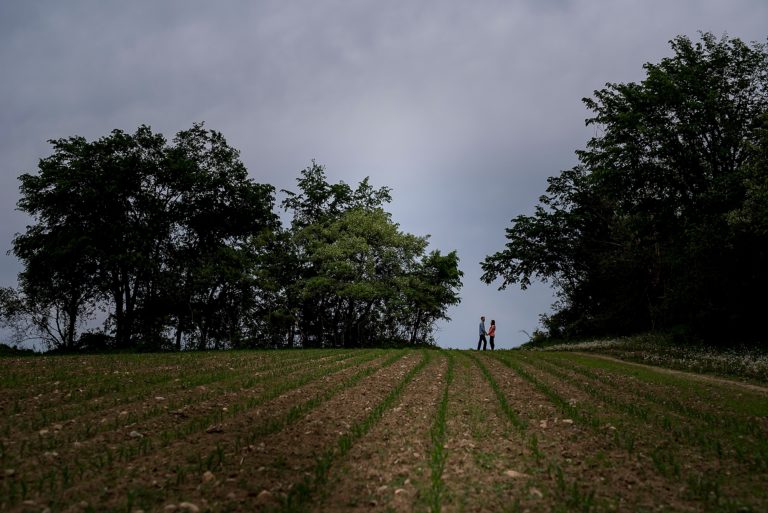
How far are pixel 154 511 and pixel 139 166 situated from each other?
39731mm

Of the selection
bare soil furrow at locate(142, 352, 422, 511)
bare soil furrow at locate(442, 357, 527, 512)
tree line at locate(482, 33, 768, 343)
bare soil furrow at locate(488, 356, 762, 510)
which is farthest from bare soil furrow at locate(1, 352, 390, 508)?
tree line at locate(482, 33, 768, 343)

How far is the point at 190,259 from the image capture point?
4059 cm

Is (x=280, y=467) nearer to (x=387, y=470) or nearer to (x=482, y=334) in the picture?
(x=387, y=470)

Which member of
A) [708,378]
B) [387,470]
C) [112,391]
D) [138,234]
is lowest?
[708,378]

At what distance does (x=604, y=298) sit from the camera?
42.0 metres

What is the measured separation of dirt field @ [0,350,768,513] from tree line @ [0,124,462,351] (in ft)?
84.2

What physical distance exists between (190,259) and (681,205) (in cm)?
4208

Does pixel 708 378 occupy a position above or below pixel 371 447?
below

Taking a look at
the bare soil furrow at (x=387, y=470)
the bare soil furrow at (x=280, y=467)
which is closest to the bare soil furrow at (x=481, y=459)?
the bare soil furrow at (x=387, y=470)

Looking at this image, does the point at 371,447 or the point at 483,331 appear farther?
the point at 483,331

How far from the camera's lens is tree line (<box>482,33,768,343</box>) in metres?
27.0

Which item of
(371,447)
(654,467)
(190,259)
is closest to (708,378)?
(654,467)

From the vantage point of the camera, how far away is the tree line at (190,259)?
120 feet

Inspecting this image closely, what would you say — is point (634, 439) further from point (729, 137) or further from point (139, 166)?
point (139, 166)
